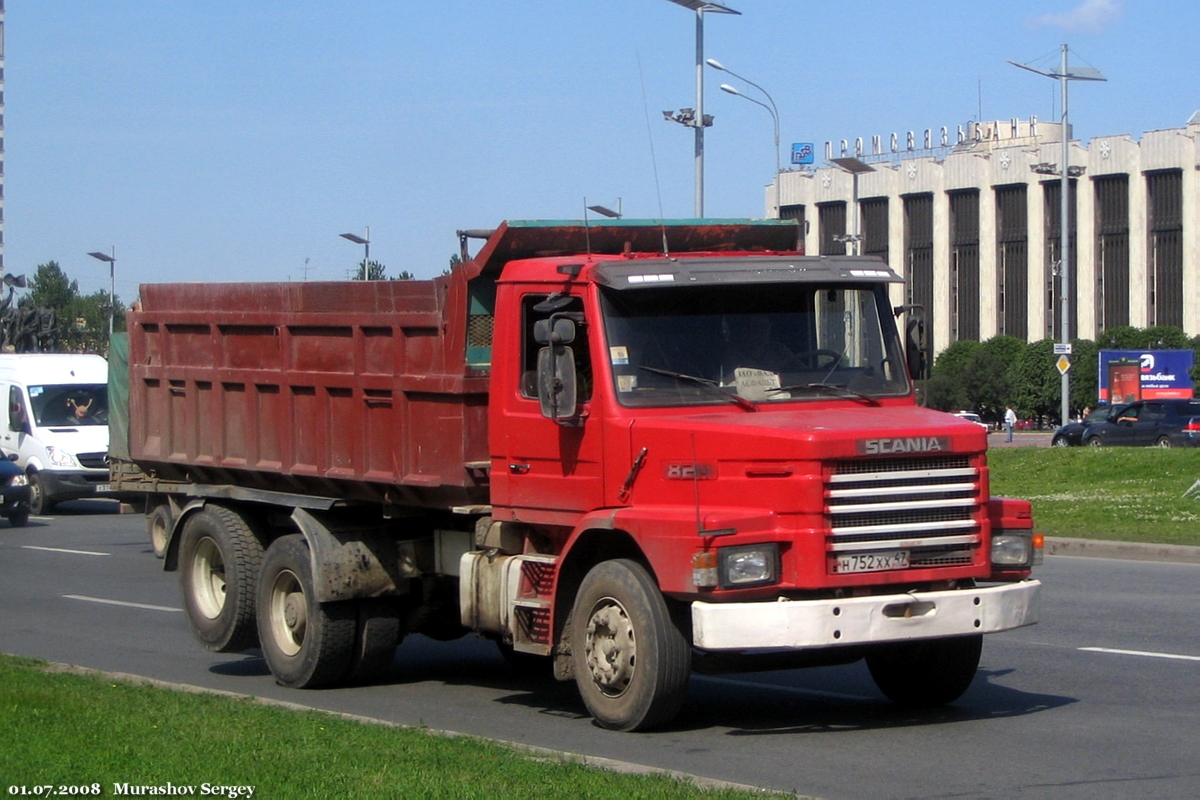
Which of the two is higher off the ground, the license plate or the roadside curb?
the license plate

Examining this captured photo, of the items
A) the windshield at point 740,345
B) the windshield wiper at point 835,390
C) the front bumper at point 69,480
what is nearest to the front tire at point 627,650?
the windshield at point 740,345

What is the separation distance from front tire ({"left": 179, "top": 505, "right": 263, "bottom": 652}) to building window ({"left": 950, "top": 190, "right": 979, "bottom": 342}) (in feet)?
293

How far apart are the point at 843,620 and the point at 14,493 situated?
2095 centimetres

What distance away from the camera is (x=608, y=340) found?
350 inches

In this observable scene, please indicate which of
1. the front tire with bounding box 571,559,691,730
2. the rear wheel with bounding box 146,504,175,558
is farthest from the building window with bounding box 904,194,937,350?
the front tire with bounding box 571,559,691,730

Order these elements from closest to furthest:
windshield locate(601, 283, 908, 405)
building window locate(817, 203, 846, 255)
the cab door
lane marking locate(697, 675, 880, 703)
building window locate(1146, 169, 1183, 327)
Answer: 1. windshield locate(601, 283, 908, 405)
2. the cab door
3. lane marking locate(697, 675, 880, 703)
4. building window locate(1146, 169, 1183, 327)
5. building window locate(817, 203, 846, 255)

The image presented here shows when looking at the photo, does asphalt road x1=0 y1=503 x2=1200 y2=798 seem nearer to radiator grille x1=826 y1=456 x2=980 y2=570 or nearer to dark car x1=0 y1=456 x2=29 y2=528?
radiator grille x1=826 y1=456 x2=980 y2=570

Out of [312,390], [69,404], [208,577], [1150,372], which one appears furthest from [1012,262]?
[312,390]

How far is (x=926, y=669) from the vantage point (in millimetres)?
9383

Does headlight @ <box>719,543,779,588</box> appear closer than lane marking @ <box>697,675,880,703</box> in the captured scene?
Yes

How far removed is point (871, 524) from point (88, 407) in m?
24.5

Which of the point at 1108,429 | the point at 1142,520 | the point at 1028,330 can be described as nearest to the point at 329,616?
the point at 1142,520

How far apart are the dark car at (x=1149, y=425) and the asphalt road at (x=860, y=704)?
3406cm

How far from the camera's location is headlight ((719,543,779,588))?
26.2ft
